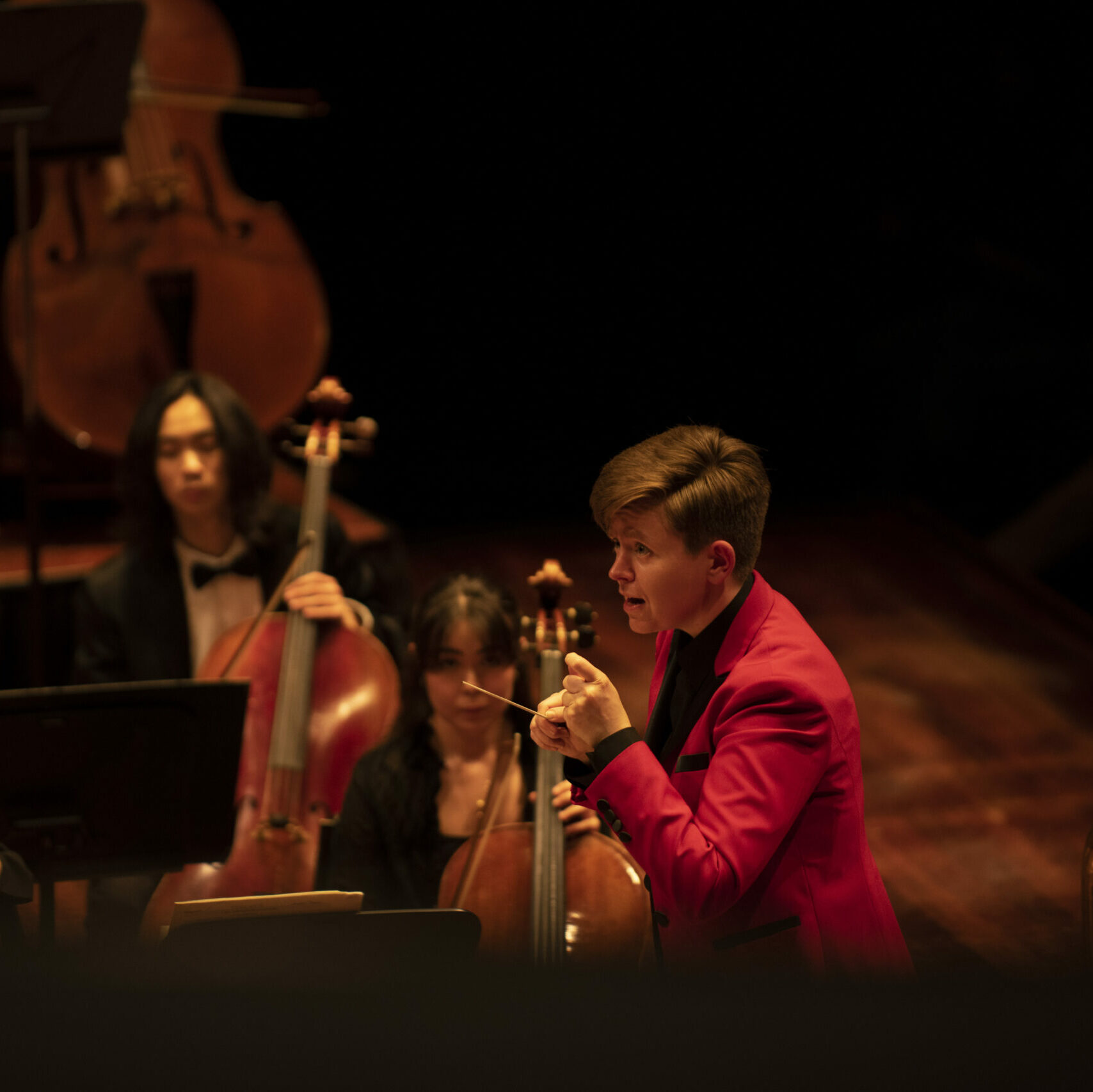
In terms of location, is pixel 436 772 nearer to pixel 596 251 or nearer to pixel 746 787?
pixel 746 787

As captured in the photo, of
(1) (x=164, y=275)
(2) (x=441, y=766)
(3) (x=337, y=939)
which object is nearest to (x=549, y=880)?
(2) (x=441, y=766)

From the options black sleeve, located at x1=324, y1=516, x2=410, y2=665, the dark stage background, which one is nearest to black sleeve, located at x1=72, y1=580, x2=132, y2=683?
black sleeve, located at x1=324, y1=516, x2=410, y2=665

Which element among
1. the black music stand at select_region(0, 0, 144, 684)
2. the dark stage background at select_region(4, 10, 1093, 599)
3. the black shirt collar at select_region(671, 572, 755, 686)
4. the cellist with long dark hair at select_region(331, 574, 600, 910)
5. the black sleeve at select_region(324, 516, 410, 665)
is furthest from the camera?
the dark stage background at select_region(4, 10, 1093, 599)

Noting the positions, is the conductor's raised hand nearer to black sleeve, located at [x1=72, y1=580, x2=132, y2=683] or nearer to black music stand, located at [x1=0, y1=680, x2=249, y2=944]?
black music stand, located at [x1=0, y1=680, x2=249, y2=944]

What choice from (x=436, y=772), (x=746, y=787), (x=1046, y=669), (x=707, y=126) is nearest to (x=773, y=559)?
(x=1046, y=669)

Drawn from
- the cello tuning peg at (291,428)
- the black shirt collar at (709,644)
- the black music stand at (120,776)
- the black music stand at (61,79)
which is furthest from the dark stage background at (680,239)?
the black shirt collar at (709,644)

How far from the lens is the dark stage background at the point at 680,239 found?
13.2ft

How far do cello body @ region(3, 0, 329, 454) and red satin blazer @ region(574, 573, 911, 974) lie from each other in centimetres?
231

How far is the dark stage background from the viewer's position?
402 centimetres

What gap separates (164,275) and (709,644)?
2.33 meters

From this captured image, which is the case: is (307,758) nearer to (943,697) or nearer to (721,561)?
(721,561)

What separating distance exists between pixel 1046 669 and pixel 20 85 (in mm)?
2673

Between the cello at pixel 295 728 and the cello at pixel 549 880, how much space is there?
13.4 inches

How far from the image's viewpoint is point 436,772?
2.05m
